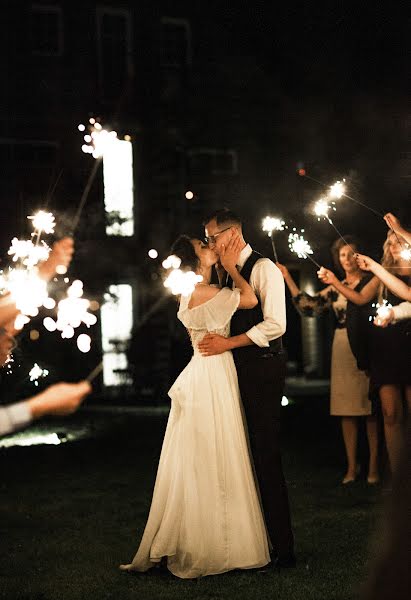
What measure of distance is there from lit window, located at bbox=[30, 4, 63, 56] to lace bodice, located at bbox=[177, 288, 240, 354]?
55.7 ft

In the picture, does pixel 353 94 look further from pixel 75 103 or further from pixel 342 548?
pixel 75 103

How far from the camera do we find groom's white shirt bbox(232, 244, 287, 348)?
5.75 meters

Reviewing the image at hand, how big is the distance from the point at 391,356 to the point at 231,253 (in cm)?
267

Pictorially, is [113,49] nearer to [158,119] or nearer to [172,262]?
[158,119]

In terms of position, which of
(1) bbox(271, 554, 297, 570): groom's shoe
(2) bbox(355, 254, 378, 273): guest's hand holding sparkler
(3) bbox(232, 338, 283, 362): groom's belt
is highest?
(2) bbox(355, 254, 378, 273): guest's hand holding sparkler

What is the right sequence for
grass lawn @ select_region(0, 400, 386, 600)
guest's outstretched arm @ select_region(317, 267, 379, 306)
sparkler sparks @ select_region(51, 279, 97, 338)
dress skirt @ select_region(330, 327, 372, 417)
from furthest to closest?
dress skirt @ select_region(330, 327, 372, 417), guest's outstretched arm @ select_region(317, 267, 379, 306), grass lawn @ select_region(0, 400, 386, 600), sparkler sparks @ select_region(51, 279, 97, 338)

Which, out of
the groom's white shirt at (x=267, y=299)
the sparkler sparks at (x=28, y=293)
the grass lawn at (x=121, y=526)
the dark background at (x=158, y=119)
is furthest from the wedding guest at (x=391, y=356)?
the dark background at (x=158, y=119)

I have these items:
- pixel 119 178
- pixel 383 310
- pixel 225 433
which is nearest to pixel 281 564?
pixel 225 433

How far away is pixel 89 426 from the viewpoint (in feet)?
49.8

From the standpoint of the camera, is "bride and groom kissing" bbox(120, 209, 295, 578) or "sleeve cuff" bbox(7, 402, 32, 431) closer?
"sleeve cuff" bbox(7, 402, 32, 431)

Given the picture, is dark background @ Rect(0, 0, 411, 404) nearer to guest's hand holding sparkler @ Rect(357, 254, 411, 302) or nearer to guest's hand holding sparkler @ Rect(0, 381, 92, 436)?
guest's hand holding sparkler @ Rect(357, 254, 411, 302)

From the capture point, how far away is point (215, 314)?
580 centimetres

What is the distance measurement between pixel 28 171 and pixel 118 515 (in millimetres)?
14638

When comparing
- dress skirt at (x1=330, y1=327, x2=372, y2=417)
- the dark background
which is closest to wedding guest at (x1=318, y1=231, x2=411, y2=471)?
dress skirt at (x1=330, y1=327, x2=372, y2=417)
